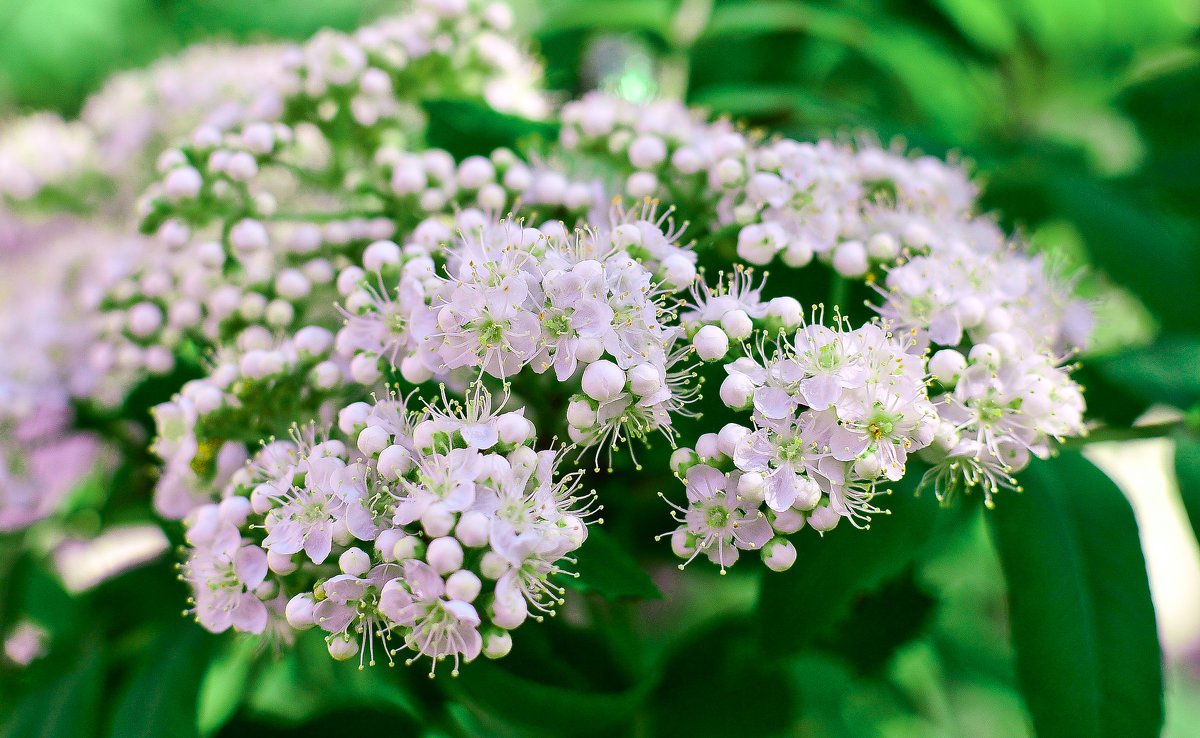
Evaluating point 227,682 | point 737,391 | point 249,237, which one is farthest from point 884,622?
point 227,682

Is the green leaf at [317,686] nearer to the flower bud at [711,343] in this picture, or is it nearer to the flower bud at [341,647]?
the flower bud at [341,647]

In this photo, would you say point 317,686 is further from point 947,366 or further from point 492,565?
point 947,366

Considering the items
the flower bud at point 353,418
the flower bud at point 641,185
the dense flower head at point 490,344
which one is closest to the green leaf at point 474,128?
the dense flower head at point 490,344

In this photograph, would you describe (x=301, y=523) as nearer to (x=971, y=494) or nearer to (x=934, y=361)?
(x=934, y=361)

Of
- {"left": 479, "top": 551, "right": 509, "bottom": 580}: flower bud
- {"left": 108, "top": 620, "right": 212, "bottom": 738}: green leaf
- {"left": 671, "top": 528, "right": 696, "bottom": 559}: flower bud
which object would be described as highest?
{"left": 671, "top": 528, "right": 696, "bottom": 559}: flower bud

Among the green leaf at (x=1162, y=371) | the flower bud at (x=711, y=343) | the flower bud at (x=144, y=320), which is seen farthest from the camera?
the flower bud at (x=144, y=320)

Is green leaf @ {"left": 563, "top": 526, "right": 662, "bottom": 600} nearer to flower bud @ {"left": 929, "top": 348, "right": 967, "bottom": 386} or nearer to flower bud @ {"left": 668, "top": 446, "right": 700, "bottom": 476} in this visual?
flower bud @ {"left": 668, "top": 446, "right": 700, "bottom": 476}

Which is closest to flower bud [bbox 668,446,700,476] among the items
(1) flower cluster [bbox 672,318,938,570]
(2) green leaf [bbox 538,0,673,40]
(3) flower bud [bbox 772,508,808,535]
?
(1) flower cluster [bbox 672,318,938,570]

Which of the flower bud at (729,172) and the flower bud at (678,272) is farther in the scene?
the flower bud at (729,172)
